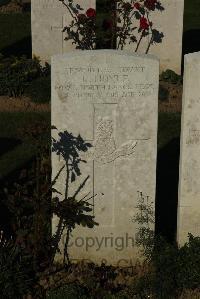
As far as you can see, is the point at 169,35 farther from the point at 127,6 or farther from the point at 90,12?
the point at 90,12

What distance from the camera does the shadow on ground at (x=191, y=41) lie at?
16297 millimetres

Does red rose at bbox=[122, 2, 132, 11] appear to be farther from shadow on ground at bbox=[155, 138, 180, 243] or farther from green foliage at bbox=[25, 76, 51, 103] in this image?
shadow on ground at bbox=[155, 138, 180, 243]

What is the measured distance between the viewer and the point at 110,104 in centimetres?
659

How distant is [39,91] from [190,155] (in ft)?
18.4

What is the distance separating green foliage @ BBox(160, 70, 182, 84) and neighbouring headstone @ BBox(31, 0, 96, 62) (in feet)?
5.76

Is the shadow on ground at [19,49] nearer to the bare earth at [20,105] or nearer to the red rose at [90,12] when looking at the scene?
the red rose at [90,12]

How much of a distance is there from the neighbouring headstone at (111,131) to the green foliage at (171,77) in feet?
21.5

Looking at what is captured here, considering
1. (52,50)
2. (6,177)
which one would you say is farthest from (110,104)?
(52,50)

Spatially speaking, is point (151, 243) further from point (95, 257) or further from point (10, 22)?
point (10, 22)

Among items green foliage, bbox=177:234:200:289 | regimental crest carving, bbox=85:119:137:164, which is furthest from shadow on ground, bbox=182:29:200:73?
green foliage, bbox=177:234:200:289

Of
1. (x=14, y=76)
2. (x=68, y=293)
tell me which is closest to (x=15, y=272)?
(x=68, y=293)

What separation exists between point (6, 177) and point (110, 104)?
104 inches

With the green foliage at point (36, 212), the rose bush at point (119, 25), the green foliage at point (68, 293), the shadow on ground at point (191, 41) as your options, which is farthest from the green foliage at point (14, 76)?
the green foliage at point (68, 293)

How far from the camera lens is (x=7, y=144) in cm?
1008
